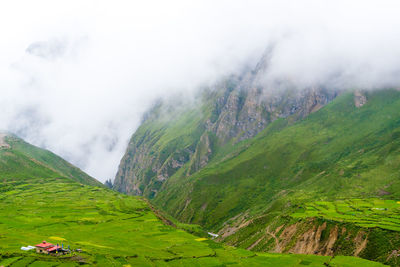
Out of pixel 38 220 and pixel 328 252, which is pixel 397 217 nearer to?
pixel 328 252

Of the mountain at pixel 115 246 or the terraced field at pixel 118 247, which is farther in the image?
the terraced field at pixel 118 247

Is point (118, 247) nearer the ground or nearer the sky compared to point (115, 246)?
nearer the ground

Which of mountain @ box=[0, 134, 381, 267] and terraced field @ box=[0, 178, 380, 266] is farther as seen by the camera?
terraced field @ box=[0, 178, 380, 266]

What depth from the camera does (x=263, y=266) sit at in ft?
401

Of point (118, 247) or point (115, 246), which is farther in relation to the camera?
point (115, 246)

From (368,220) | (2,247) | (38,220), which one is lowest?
(368,220)

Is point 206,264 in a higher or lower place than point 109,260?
lower

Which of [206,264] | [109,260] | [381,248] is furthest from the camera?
[381,248]

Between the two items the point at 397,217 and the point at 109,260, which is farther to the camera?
the point at 397,217

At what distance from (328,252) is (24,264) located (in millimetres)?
140633

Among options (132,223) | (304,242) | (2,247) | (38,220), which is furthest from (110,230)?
(304,242)

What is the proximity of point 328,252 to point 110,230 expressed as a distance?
4470 inches

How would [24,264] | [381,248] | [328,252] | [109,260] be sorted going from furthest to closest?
[328,252] < [381,248] < [109,260] < [24,264]

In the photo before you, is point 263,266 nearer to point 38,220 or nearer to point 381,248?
point 381,248
